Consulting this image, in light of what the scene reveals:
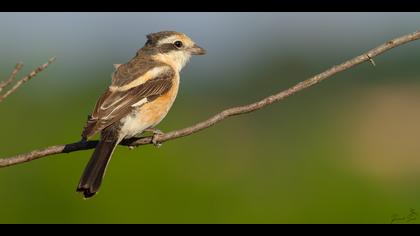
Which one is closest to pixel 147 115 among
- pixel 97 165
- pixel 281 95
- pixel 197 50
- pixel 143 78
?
pixel 143 78

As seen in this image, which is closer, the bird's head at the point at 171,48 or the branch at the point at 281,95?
the branch at the point at 281,95

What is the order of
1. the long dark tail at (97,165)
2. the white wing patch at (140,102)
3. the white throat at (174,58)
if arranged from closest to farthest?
the long dark tail at (97,165), the white wing patch at (140,102), the white throat at (174,58)

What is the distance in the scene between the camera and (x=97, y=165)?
6.86 metres

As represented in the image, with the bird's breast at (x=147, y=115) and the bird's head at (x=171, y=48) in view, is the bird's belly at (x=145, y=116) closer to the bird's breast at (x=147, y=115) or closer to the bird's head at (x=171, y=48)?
the bird's breast at (x=147, y=115)

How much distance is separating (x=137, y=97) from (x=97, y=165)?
0.85m

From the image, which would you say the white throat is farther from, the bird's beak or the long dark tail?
the long dark tail

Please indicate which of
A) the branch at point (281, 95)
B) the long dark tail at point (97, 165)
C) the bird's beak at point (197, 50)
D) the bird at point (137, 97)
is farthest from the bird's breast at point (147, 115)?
the branch at point (281, 95)

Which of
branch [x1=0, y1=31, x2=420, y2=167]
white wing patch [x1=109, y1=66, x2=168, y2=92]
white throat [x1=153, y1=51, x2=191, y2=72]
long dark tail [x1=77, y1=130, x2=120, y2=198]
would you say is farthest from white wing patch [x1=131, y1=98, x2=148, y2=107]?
branch [x1=0, y1=31, x2=420, y2=167]

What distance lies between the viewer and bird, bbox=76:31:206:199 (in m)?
6.90

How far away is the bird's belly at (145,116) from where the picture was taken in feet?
23.9

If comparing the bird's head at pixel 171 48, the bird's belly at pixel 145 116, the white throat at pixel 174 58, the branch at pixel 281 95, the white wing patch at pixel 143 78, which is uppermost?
the bird's head at pixel 171 48

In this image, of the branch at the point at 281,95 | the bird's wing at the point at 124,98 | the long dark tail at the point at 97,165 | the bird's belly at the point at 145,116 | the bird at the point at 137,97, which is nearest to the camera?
the branch at the point at 281,95

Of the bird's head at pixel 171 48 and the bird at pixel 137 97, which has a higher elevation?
the bird's head at pixel 171 48

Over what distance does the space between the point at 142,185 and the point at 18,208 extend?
1648 mm
